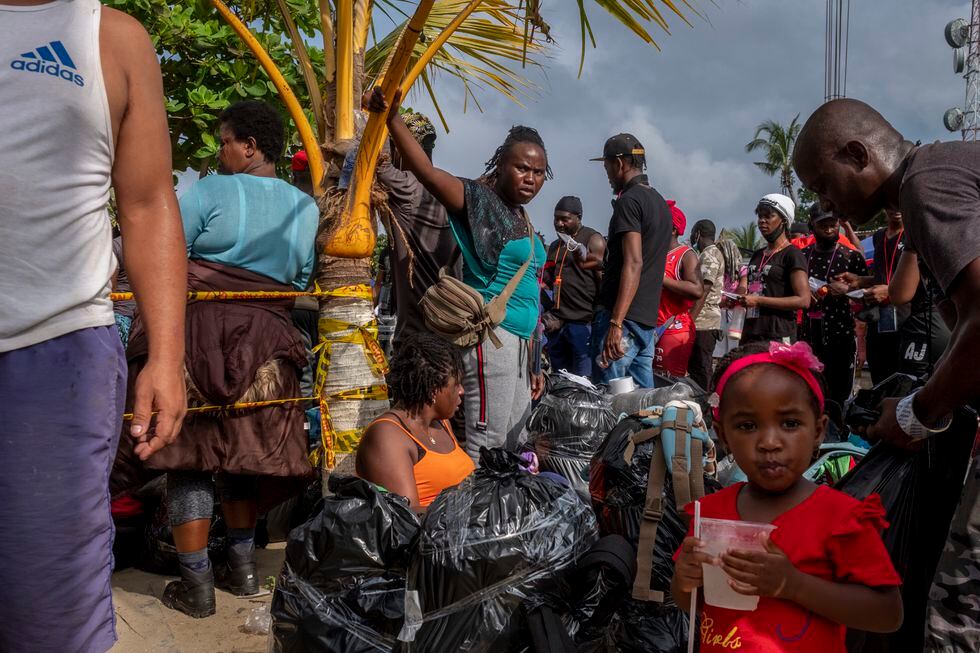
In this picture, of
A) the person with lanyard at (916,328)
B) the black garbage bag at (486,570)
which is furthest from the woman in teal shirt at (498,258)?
the person with lanyard at (916,328)

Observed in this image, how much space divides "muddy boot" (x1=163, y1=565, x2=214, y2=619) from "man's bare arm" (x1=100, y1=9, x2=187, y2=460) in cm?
225

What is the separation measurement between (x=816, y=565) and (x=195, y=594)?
2840mm

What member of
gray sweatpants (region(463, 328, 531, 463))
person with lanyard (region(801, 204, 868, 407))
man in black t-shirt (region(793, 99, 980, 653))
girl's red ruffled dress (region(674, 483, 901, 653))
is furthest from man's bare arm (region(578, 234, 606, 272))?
girl's red ruffled dress (region(674, 483, 901, 653))

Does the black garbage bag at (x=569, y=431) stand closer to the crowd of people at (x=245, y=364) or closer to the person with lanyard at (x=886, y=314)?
the crowd of people at (x=245, y=364)

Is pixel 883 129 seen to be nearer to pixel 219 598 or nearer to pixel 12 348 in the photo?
pixel 12 348

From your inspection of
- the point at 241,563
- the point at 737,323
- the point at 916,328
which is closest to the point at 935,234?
the point at 916,328

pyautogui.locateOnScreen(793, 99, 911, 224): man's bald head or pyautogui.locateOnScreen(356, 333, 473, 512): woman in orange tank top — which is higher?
pyautogui.locateOnScreen(793, 99, 911, 224): man's bald head

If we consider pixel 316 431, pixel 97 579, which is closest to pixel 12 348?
pixel 97 579

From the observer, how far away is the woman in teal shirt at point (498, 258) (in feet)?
13.0

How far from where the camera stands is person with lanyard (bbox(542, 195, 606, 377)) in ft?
25.0

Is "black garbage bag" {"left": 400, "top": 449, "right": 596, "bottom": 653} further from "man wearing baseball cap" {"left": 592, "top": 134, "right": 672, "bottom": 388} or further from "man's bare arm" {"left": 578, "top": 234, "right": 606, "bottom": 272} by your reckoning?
"man's bare arm" {"left": 578, "top": 234, "right": 606, "bottom": 272}

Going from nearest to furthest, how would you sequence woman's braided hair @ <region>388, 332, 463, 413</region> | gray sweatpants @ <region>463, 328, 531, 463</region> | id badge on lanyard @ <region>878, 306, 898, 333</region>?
woman's braided hair @ <region>388, 332, 463, 413</region>, gray sweatpants @ <region>463, 328, 531, 463</region>, id badge on lanyard @ <region>878, 306, 898, 333</region>

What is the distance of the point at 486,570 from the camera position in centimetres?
255

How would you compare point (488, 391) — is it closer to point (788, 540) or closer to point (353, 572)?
point (353, 572)
